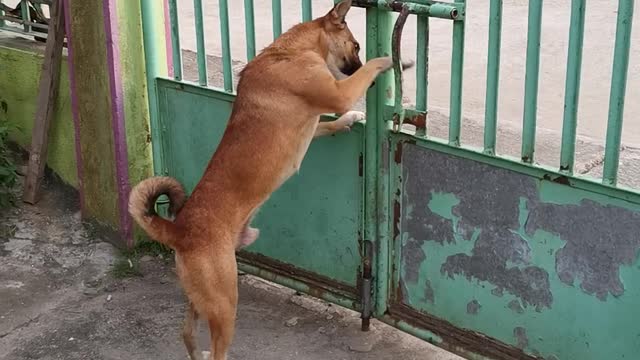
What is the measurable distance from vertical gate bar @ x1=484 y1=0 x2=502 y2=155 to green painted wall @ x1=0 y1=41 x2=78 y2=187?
11.1 ft

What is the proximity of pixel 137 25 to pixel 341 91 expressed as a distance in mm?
1906

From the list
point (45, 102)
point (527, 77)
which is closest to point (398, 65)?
point (527, 77)

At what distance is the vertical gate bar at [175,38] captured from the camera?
522cm

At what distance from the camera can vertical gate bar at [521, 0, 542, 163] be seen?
371 cm

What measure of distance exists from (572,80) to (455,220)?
944 millimetres

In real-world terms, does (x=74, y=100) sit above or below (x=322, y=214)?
above

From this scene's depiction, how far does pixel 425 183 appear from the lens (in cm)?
431

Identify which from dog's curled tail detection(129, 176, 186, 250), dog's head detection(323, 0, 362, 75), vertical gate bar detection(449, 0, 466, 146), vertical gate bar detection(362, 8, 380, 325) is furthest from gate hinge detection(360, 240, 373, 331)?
dog's curled tail detection(129, 176, 186, 250)

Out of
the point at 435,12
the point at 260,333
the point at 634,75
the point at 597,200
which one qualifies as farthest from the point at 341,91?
the point at 634,75

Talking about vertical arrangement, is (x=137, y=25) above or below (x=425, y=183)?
above

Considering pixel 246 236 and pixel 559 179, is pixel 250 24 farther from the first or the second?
pixel 559 179

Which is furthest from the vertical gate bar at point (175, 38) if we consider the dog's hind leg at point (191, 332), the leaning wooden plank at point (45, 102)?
the dog's hind leg at point (191, 332)

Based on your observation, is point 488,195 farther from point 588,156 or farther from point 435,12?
point 588,156

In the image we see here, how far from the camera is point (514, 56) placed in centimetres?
862
